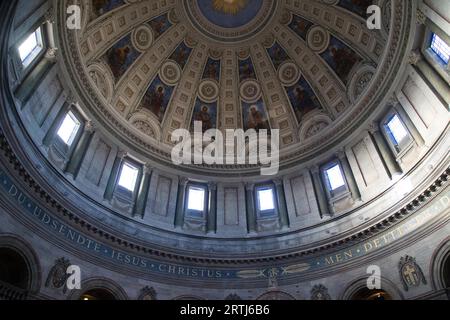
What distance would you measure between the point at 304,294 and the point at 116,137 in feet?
48.5

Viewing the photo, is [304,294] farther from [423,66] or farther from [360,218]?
[423,66]

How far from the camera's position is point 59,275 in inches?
676

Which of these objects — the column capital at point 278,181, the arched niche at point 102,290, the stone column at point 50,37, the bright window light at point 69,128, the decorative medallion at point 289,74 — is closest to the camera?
the arched niche at point 102,290

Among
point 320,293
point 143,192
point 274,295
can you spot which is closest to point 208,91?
point 143,192

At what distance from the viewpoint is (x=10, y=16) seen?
1302 cm

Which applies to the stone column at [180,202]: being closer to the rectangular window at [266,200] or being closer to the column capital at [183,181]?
the column capital at [183,181]

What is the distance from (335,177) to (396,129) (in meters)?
4.68

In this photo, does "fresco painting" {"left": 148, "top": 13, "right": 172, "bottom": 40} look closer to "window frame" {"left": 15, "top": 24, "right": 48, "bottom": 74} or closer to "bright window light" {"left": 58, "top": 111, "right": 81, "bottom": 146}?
"bright window light" {"left": 58, "top": 111, "right": 81, "bottom": 146}

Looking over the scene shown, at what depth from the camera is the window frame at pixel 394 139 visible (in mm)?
20781

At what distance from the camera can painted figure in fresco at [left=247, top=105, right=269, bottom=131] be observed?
30.5 m

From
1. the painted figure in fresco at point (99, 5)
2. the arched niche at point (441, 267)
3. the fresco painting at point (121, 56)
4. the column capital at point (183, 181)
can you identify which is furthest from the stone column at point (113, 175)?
the arched niche at point (441, 267)

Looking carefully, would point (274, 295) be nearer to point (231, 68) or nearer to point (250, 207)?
point (250, 207)

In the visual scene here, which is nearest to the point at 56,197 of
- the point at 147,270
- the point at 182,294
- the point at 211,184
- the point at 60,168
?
the point at 60,168

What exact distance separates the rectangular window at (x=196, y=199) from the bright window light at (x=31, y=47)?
1246cm
